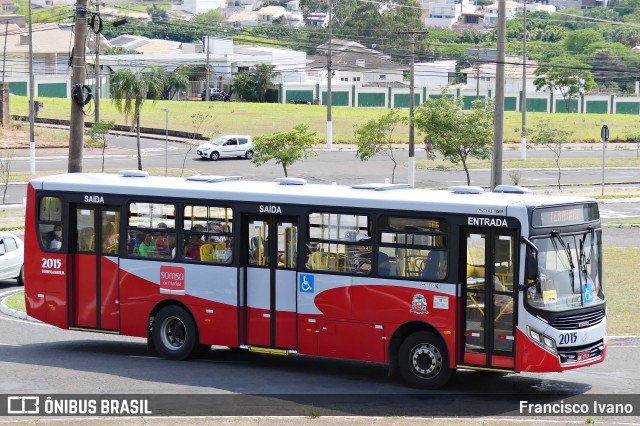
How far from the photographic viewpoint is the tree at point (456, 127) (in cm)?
4362

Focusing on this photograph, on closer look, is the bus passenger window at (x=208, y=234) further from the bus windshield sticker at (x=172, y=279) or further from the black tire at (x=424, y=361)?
the black tire at (x=424, y=361)

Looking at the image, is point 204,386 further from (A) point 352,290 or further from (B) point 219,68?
(B) point 219,68

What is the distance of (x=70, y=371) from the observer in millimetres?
16734

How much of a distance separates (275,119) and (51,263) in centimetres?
6052

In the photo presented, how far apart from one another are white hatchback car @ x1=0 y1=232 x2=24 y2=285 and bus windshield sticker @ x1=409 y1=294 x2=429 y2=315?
1504 centimetres

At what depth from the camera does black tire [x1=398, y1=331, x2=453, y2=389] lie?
1530 centimetres

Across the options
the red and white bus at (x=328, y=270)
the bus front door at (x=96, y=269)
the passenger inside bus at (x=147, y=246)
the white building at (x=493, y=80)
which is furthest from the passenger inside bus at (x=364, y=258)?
the white building at (x=493, y=80)

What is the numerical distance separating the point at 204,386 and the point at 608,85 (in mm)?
141909

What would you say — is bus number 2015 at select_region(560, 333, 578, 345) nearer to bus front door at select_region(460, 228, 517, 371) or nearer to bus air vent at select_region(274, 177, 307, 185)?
bus front door at select_region(460, 228, 517, 371)

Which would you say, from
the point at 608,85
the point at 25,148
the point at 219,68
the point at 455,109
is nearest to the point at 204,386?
the point at 455,109

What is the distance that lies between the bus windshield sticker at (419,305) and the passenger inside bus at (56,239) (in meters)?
6.73

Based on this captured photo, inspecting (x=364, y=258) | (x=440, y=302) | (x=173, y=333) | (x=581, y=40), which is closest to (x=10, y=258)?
(x=173, y=333)

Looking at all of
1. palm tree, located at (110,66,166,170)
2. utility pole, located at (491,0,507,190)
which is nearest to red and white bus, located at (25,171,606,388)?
utility pole, located at (491,0,507,190)

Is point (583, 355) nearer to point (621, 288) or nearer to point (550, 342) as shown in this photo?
point (550, 342)
